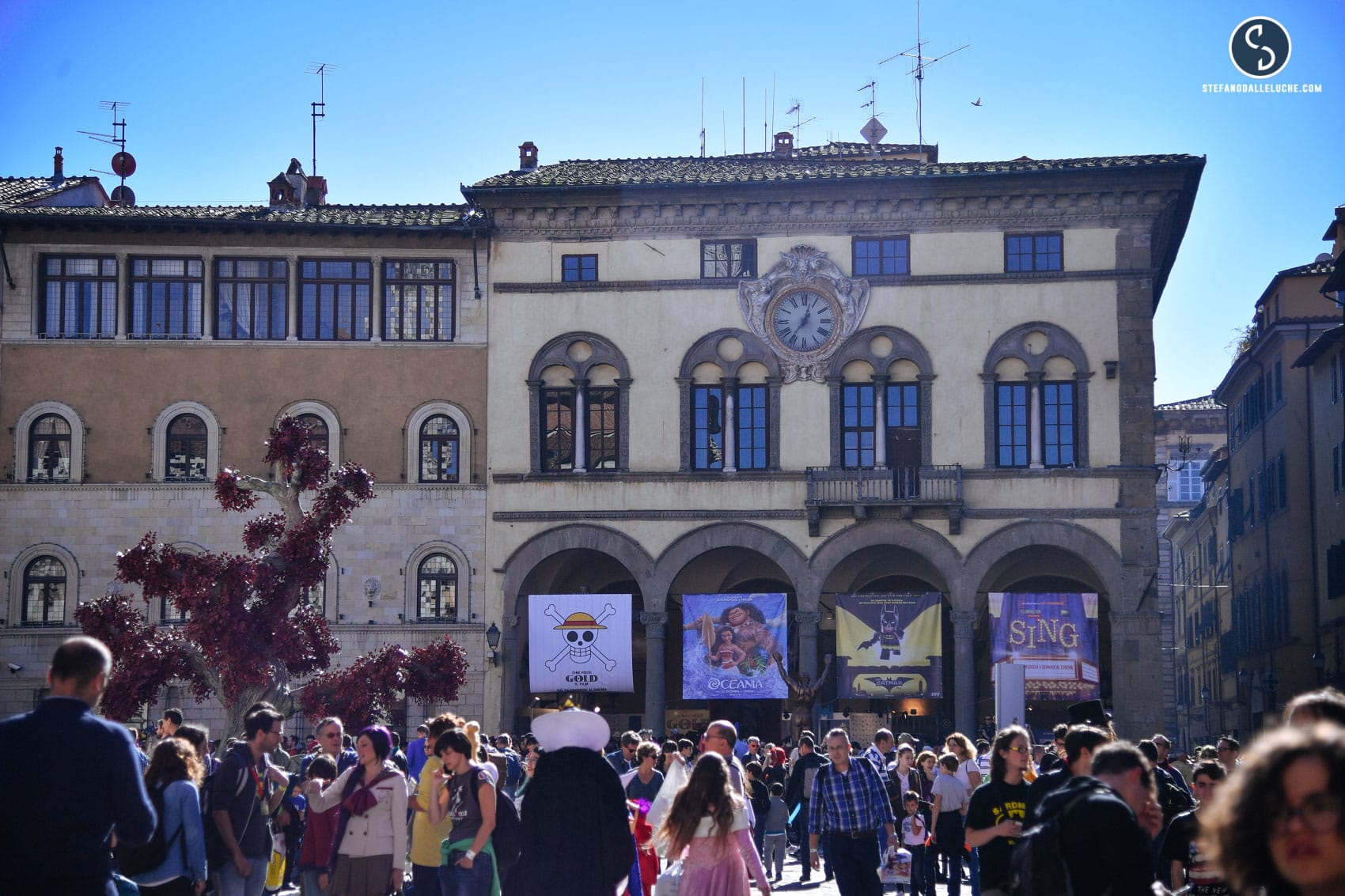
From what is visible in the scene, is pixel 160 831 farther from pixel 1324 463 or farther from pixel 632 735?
pixel 1324 463

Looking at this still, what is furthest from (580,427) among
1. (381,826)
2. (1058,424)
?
(381,826)

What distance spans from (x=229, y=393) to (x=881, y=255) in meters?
14.8

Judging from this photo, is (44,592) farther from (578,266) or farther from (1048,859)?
(1048,859)

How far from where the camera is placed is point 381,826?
39.8ft

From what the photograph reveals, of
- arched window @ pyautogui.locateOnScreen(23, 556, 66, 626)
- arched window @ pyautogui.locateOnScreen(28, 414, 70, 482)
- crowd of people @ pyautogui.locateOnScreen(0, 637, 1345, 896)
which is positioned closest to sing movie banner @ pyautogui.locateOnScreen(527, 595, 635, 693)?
arched window @ pyautogui.locateOnScreen(23, 556, 66, 626)

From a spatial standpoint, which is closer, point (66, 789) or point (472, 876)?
point (66, 789)

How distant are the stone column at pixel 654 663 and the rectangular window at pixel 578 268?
25.2 feet

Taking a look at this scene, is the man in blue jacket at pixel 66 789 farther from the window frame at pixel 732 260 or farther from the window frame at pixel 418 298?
the window frame at pixel 418 298

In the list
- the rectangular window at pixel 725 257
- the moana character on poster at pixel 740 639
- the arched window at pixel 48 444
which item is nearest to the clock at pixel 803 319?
the rectangular window at pixel 725 257

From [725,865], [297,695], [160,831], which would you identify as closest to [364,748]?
[160,831]

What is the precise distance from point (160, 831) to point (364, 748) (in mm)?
2155

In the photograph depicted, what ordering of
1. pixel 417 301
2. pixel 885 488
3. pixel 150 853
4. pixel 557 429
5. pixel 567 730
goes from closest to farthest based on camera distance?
pixel 150 853
pixel 567 730
pixel 885 488
pixel 557 429
pixel 417 301

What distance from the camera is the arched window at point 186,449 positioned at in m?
38.5

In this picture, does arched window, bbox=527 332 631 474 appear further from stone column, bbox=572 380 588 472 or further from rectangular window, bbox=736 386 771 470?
rectangular window, bbox=736 386 771 470
